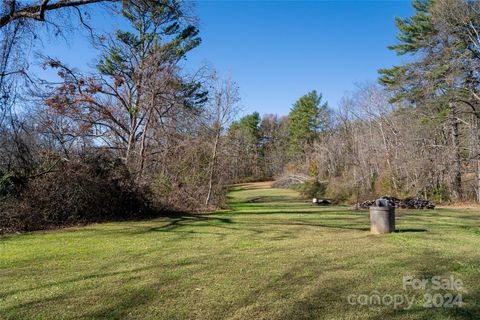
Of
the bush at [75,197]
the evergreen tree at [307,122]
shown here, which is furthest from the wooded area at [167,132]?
the evergreen tree at [307,122]

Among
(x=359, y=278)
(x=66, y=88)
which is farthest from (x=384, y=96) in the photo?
(x=359, y=278)

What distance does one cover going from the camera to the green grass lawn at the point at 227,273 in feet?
11.5

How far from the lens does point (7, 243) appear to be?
7434 millimetres

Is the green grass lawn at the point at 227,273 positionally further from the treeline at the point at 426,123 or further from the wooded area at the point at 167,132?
the treeline at the point at 426,123

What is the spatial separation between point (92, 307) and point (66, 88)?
1465cm

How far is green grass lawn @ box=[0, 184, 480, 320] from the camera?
3.50 m

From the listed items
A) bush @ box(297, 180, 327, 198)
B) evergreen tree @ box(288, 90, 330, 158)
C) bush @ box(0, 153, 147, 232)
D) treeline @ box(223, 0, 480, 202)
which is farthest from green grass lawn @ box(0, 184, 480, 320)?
evergreen tree @ box(288, 90, 330, 158)

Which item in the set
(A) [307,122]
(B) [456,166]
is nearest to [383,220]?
(B) [456,166]

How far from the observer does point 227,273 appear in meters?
4.81

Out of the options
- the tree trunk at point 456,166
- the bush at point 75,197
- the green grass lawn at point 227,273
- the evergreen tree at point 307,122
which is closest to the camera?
the green grass lawn at point 227,273

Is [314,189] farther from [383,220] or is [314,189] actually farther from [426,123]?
[383,220]

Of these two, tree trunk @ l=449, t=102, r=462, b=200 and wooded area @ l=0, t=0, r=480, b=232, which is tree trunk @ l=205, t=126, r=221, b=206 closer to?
wooded area @ l=0, t=0, r=480, b=232

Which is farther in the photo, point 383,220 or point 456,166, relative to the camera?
point 456,166

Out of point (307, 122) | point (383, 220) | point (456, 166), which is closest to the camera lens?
point (383, 220)
